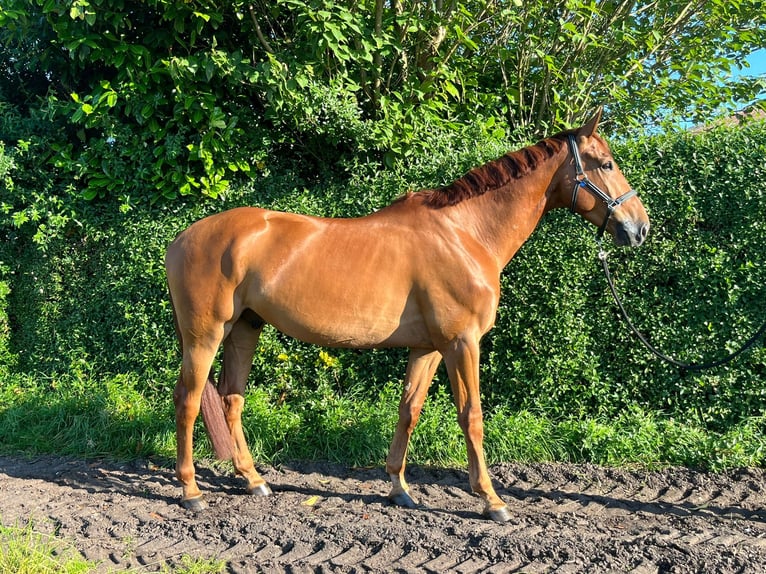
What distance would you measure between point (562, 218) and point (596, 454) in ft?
6.25

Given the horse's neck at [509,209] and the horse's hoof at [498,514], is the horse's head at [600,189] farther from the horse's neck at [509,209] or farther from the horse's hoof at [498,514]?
the horse's hoof at [498,514]

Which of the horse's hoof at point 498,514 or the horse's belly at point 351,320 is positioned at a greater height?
the horse's belly at point 351,320

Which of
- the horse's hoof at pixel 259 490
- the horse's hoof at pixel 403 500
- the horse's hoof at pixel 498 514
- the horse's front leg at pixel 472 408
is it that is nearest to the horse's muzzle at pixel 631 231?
the horse's front leg at pixel 472 408

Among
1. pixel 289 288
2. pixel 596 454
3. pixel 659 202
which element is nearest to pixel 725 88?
pixel 659 202

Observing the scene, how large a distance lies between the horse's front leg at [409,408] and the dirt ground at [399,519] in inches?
5.2

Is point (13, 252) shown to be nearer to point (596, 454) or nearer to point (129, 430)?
point (129, 430)

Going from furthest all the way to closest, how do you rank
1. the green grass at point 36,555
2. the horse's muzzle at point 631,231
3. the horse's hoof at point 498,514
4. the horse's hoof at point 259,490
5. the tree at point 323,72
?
the tree at point 323,72 → the horse's hoof at point 259,490 → the horse's muzzle at point 631,231 → the horse's hoof at point 498,514 → the green grass at point 36,555

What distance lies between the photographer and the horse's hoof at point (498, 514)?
366cm

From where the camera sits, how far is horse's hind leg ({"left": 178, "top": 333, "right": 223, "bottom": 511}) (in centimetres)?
393

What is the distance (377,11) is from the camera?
5453 mm

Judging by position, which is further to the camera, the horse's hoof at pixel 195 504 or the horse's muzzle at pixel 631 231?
the horse's hoof at pixel 195 504

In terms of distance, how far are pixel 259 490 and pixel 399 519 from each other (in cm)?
109

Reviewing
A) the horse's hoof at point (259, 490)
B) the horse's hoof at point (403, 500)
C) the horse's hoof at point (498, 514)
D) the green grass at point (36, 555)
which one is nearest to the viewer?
the green grass at point (36, 555)

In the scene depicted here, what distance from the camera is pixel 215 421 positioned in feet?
14.0
